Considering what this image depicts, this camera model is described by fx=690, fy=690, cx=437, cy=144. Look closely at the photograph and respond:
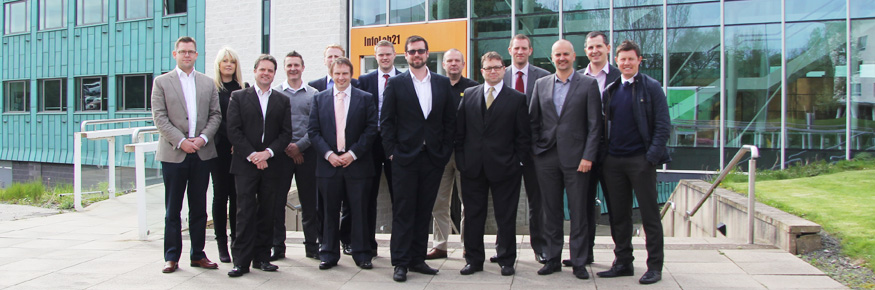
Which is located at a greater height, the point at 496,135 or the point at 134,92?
the point at 134,92

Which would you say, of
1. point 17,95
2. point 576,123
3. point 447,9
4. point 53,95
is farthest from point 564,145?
point 17,95

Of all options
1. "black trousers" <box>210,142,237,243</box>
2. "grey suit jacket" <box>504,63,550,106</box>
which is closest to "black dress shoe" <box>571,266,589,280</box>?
"grey suit jacket" <box>504,63,550,106</box>

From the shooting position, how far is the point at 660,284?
4.95m

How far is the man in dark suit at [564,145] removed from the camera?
16.8 feet

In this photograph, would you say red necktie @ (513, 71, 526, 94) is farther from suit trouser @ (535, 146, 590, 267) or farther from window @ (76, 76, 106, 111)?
window @ (76, 76, 106, 111)

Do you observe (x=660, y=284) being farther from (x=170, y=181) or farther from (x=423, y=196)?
(x=170, y=181)

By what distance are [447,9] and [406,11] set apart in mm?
1136

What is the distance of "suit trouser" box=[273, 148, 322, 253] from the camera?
19.3 ft

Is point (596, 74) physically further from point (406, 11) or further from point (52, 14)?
point (52, 14)

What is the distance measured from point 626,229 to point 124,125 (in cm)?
2043

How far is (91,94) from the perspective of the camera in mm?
22734

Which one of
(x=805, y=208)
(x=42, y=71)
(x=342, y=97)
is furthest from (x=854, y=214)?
(x=42, y=71)

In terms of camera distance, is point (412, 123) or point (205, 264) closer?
point (412, 123)

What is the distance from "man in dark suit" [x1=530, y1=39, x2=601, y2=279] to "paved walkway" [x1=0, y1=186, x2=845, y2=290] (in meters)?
0.31
